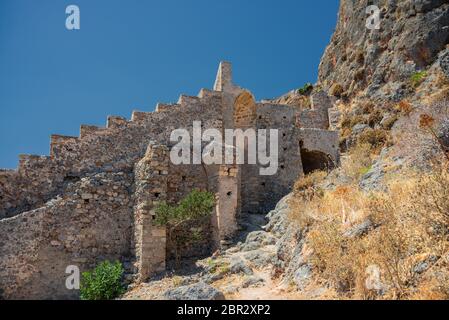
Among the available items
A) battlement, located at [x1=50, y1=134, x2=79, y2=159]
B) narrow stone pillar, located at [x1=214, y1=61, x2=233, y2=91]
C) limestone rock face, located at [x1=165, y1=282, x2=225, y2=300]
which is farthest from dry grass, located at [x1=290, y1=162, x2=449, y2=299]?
narrow stone pillar, located at [x1=214, y1=61, x2=233, y2=91]

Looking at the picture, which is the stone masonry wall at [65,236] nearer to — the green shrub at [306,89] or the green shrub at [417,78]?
the green shrub at [417,78]

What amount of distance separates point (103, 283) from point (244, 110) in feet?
32.1

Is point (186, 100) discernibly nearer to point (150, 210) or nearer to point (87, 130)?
point (87, 130)

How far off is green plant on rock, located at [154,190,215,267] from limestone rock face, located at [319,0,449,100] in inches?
490

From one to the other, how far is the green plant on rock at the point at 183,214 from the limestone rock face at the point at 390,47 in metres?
12.4

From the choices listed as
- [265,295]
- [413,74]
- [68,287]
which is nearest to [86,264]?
[68,287]

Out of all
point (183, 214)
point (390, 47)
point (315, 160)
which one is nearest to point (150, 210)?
point (183, 214)

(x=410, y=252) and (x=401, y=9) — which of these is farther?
(x=401, y=9)

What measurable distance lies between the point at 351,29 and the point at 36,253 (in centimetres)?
2201

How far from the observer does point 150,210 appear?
451 inches

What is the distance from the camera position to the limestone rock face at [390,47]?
19391 millimetres

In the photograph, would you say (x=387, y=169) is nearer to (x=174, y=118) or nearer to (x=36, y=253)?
(x=174, y=118)

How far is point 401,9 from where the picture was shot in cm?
2117

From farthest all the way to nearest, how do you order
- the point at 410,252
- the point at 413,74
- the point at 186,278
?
the point at 413,74, the point at 186,278, the point at 410,252
